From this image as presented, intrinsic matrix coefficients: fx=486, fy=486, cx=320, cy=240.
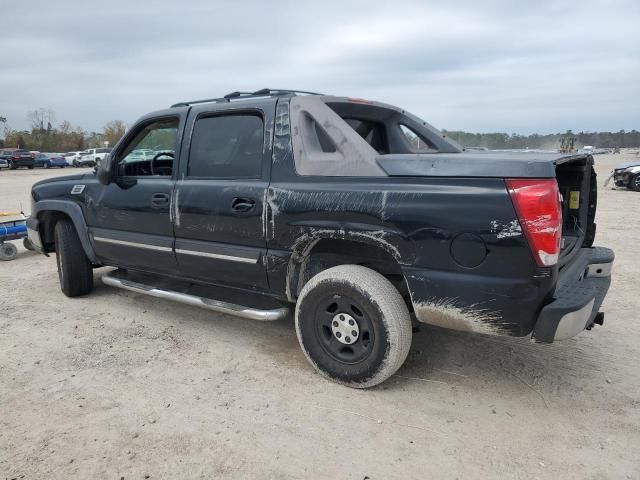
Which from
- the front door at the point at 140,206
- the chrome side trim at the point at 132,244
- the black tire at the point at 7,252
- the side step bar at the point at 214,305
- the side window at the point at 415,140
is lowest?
the black tire at the point at 7,252

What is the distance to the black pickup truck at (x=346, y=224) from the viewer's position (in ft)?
8.18

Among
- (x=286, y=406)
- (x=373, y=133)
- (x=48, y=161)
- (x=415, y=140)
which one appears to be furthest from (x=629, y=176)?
(x=48, y=161)

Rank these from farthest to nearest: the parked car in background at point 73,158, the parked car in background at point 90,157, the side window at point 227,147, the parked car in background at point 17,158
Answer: the parked car in background at point 73,158 → the parked car in background at point 90,157 → the parked car in background at point 17,158 → the side window at point 227,147

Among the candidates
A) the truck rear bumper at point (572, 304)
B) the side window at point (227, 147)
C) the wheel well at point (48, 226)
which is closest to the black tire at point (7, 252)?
the wheel well at point (48, 226)

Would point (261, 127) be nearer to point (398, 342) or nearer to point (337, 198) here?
point (337, 198)

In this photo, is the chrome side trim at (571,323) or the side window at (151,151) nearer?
the chrome side trim at (571,323)

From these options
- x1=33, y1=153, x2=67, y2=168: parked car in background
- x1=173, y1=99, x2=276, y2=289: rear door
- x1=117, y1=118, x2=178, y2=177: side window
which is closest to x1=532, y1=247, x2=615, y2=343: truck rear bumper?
x1=173, y1=99, x2=276, y2=289: rear door

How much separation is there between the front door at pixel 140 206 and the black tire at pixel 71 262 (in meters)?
0.37

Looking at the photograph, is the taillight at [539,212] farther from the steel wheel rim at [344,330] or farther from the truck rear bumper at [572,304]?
the steel wheel rim at [344,330]

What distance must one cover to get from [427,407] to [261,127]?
213 centimetres

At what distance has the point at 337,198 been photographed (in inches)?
115

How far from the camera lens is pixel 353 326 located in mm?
2975

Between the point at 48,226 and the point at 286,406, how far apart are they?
3541mm

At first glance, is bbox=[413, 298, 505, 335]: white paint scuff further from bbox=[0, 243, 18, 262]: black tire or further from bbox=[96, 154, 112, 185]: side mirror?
bbox=[0, 243, 18, 262]: black tire
